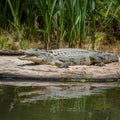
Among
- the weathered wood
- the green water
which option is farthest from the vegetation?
the green water

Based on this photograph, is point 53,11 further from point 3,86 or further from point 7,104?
point 7,104

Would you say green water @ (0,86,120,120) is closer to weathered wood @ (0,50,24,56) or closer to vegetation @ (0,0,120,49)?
weathered wood @ (0,50,24,56)

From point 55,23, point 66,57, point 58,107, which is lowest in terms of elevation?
point 58,107

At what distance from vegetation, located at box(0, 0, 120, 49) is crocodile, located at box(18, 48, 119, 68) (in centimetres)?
96

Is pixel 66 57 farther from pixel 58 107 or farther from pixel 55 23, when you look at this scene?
pixel 58 107

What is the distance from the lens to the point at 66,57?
24.9 feet

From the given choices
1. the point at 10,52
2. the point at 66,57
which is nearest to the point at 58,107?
the point at 66,57

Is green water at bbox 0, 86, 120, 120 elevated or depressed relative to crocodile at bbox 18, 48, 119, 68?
depressed

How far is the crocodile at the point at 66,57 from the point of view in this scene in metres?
7.37

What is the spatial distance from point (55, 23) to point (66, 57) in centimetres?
131

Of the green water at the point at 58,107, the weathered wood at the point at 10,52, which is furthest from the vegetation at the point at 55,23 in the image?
the green water at the point at 58,107

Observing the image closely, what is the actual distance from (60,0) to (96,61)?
1.68 m

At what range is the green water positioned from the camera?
440 cm

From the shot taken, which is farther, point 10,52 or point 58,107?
point 10,52
